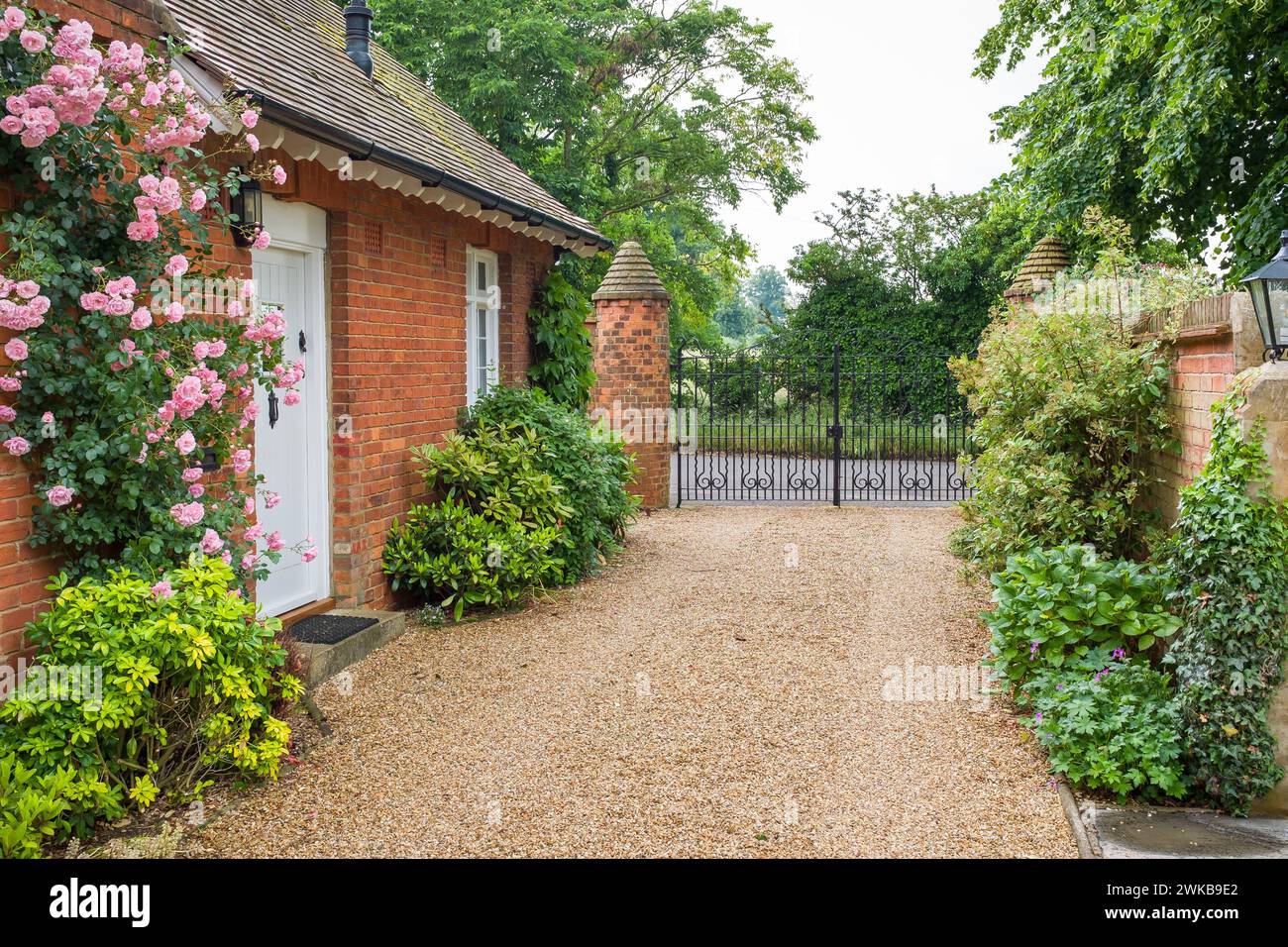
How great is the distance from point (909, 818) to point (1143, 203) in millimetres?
10733

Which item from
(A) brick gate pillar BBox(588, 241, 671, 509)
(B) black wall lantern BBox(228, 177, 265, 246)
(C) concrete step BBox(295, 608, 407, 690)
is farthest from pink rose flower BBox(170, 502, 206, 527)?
(A) brick gate pillar BBox(588, 241, 671, 509)

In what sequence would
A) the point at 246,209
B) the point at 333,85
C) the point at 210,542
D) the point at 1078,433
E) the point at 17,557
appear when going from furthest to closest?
the point at 333,85, the point at 1078,433, the point at 246,209, the point at 210,542, the point at 17,557

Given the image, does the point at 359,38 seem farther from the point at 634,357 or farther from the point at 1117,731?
the point at 1117,731

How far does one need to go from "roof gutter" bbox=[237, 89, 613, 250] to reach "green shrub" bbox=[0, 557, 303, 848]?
2608 mm

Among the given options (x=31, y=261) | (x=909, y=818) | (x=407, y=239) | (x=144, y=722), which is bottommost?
(x=909, y=818)

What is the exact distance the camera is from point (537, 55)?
19141mm

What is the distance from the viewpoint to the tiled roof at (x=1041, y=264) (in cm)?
1380

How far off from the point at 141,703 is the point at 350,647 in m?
2.53

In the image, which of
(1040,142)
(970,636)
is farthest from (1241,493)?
(1040,142)

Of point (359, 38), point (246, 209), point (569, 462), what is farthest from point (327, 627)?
Answer: point (359, 38)

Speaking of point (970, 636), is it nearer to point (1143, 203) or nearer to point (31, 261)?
point (31, 261)

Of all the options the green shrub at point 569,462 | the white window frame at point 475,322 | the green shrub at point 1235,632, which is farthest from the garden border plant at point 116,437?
the white window frame at point 475,322

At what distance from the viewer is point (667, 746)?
17.0 ft

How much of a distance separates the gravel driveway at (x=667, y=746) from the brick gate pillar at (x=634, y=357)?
5656 mm
